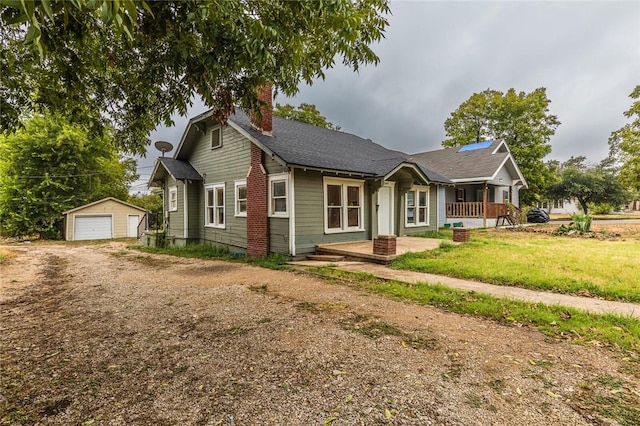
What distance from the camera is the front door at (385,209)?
492 inches

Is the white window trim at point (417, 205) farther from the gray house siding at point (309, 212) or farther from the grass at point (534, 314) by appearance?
the grass at point (534, 314)

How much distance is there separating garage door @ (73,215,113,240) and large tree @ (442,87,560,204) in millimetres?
35269

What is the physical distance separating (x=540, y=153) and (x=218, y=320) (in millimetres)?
31821

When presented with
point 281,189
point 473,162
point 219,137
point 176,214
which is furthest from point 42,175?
point 473,162

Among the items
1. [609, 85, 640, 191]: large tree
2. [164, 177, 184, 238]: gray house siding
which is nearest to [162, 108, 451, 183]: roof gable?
[164, 177, 184, 238]: gray house siding

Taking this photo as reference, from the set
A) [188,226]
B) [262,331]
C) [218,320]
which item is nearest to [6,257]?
[188,226]

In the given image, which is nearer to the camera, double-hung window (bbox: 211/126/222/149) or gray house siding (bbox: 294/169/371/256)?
gray house siding (bbox: 294/169/371/256)

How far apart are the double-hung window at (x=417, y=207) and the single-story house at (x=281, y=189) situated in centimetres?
5

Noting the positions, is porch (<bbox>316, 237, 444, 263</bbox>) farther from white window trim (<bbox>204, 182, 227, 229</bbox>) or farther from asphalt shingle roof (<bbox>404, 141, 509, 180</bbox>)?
asphalt shingle roof (<bbox>404, 141, 509, 180</bbox>)

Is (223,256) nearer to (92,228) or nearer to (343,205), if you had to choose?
(343,205)

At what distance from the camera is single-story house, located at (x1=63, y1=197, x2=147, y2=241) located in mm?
23562

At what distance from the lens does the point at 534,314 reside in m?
4.59

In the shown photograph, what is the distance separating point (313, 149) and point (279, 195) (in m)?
2.48

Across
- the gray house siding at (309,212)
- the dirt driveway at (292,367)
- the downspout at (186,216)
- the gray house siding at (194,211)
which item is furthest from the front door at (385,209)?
the downspout at (186,216)
